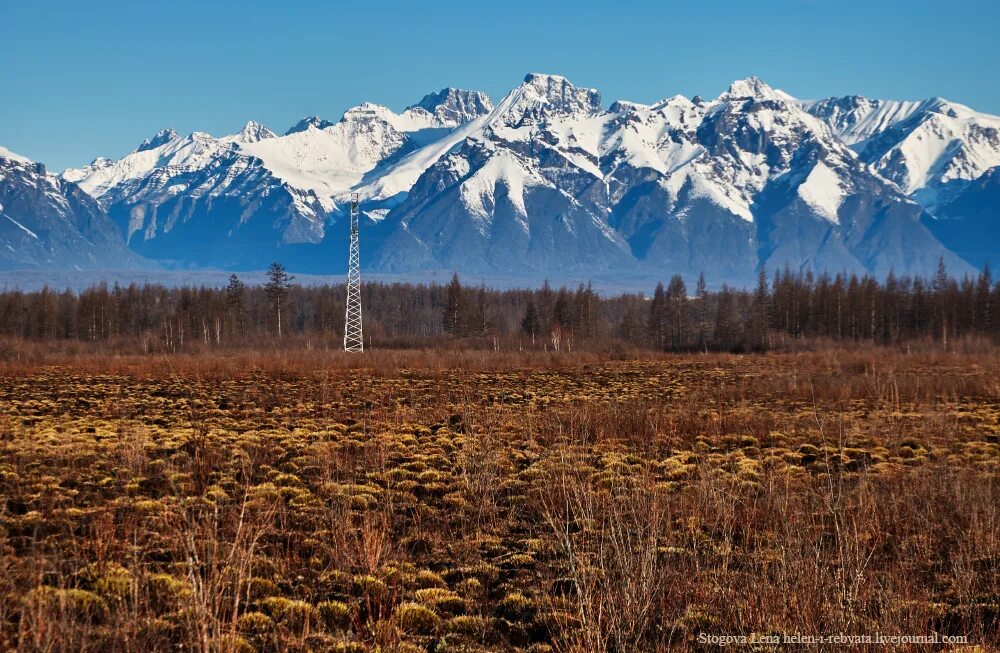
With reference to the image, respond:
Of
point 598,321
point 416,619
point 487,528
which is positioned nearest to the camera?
point 416,619

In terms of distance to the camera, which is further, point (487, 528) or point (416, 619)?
point (487, 528)

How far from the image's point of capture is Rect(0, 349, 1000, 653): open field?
662cm

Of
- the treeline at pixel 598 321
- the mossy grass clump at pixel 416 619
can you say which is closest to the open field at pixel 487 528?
the mossy grass clump at pixel 416 619

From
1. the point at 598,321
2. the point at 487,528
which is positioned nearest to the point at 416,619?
the point at 487,528

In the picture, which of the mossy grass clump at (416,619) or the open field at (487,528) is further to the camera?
the mossy grass clump at (416,619)

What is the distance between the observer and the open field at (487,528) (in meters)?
6.62

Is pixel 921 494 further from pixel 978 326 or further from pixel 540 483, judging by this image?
pixel 978 326

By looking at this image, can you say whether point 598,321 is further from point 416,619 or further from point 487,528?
point 416,619

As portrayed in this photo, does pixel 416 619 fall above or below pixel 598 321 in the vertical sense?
below

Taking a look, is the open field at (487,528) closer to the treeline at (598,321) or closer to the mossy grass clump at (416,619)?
the mossy grass clump at (416,619)

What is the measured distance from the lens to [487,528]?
33.9 ft

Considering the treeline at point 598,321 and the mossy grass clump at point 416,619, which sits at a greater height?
the treeline at point 598,321

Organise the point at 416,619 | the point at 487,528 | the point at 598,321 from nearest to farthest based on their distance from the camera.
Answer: the point at 416,619, the point at 487,528, the point at 598,321

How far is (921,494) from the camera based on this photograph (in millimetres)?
11031
